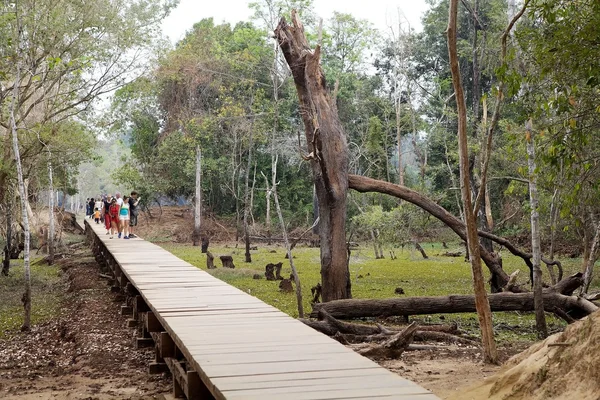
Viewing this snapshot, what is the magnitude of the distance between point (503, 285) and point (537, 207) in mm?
4195

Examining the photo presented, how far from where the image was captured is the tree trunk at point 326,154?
1595 cm

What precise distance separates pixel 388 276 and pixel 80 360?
13.1 meters

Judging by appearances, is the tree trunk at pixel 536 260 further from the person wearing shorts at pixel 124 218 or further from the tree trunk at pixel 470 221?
the person wearing shorts at pixel 124 218

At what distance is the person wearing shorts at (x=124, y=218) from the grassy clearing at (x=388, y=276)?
2896mm

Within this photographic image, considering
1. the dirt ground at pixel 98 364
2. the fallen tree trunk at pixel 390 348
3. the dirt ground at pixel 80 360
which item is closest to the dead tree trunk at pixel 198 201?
the dirt ground at pixel 80 360

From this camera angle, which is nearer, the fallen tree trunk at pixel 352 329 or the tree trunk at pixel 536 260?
the fallen tree trunk at pixel 352 329

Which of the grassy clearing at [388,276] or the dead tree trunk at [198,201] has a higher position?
the dead tree trunk at [198,201]

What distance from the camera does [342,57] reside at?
143 ft

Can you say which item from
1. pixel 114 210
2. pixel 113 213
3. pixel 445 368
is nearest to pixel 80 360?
pixel 445 368

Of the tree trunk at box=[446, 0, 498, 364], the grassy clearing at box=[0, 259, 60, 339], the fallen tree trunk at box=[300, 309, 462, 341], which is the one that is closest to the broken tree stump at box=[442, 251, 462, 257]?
the grassy clearing at box=[0, 259, 60, 339]

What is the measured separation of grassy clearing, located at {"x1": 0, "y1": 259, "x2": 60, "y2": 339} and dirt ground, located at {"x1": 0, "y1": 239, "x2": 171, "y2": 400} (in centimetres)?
44

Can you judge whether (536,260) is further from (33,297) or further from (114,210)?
(114,210)

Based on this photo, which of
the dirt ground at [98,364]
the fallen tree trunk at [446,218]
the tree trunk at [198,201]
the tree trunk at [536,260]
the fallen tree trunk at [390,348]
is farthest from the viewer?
the tree trunk at [198,201]

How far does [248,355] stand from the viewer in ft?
19.7
